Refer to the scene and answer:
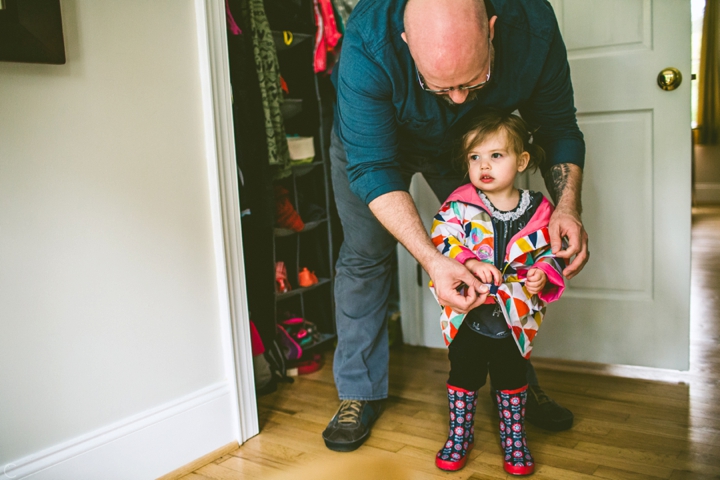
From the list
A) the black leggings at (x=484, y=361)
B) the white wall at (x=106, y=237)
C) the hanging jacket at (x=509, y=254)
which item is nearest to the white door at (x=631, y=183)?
the hanging jacket at (x=509, y=254)

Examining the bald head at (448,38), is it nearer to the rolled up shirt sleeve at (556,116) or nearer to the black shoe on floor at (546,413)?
the rolled up shirt sleeve at (556,116)

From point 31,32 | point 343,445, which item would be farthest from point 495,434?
point 31,32

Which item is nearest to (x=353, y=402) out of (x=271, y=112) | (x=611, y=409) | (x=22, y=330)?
(x=611, y=409)

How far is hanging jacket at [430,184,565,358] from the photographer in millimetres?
1306

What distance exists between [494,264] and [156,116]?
0.84 m

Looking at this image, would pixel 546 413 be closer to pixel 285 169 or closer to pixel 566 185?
pixel 566 185

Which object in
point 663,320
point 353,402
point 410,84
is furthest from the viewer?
point 663,320

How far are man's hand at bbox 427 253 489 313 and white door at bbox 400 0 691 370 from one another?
2.95 ft

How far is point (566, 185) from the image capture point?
1.42 m

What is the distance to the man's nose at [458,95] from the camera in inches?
48.4

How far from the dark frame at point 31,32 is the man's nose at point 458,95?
2.56 feet

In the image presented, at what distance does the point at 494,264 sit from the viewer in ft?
4.48

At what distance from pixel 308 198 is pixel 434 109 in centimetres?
114

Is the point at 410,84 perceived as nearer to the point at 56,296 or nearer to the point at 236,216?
the point at 236,216
